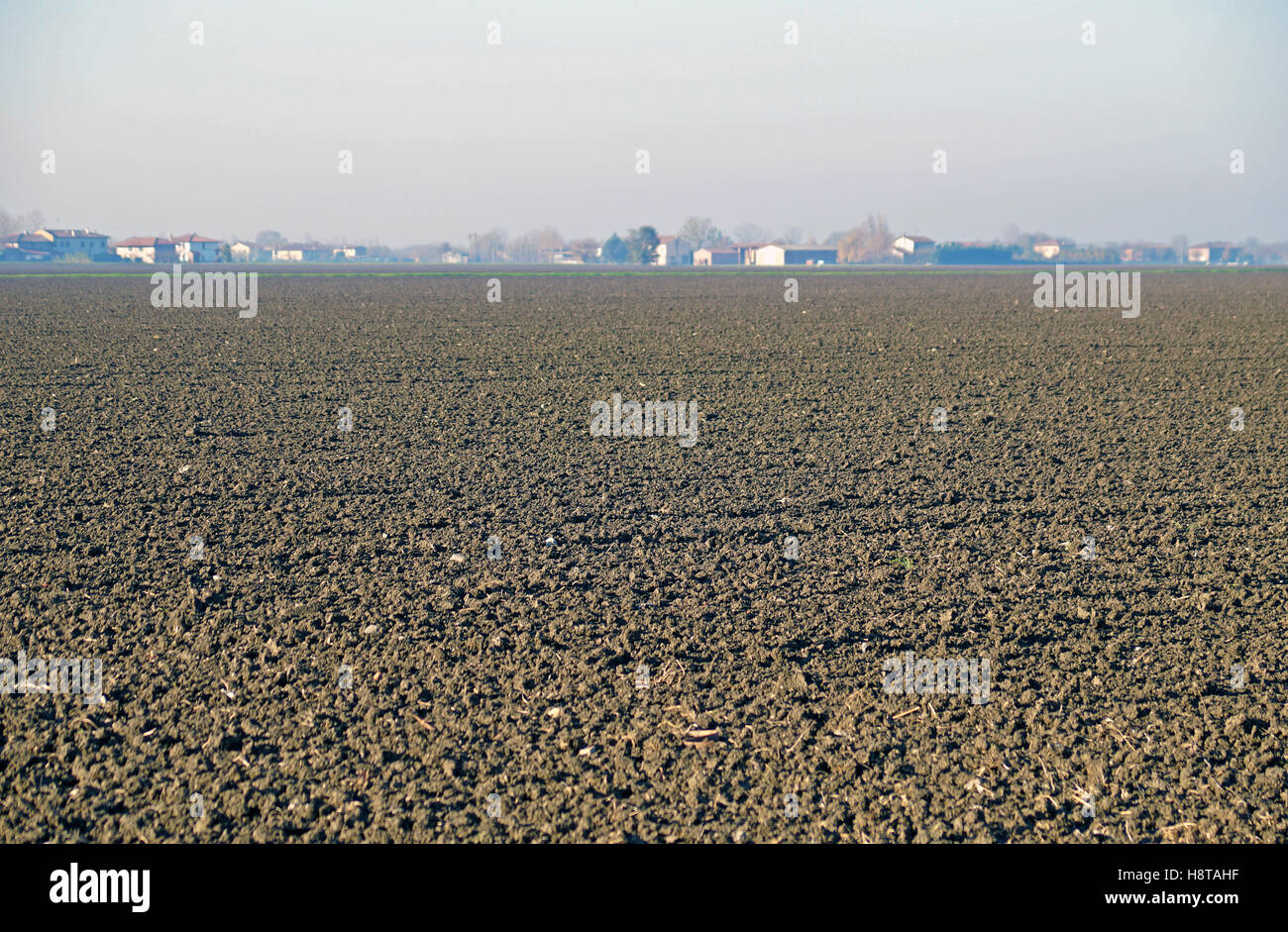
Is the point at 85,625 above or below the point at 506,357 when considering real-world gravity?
below

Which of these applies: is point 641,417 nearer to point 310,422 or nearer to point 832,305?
point 310,422

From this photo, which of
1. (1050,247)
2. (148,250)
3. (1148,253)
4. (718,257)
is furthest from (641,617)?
(1148,253)

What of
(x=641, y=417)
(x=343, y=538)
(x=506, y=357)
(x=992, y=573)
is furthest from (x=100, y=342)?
(x=992, y=573)

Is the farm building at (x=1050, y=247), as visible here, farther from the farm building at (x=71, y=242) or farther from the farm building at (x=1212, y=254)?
the farm building at (x=71, y=242)

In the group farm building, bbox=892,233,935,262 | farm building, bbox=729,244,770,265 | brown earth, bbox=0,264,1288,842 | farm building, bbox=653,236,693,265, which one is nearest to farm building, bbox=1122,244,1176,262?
farm building, bbox=892,233,935,262

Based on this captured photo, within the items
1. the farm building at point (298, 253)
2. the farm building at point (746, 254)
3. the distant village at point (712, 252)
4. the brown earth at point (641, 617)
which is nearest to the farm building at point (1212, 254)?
the distant village at point (712, 252)

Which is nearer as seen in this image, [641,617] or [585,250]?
[641,617]

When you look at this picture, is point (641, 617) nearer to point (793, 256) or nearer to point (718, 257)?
point (793, 256)
